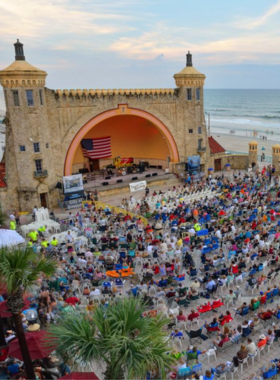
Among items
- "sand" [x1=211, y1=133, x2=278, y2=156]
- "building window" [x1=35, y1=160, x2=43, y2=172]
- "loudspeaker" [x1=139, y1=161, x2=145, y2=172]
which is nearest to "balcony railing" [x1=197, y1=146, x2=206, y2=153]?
"loudspeaker" [x1=139, y1=161, x2=145, y2=172]

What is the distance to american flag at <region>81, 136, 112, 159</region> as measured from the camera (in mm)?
35875

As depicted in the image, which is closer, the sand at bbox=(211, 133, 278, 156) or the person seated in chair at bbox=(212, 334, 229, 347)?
the person seated in chair at bbox=(212, 334, 229, 347)

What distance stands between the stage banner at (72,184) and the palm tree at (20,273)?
1942cm

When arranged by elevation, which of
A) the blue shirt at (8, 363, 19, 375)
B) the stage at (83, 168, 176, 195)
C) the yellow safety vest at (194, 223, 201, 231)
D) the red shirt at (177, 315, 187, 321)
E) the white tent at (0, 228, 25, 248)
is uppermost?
the white tent at (0, 228, 25, 248)

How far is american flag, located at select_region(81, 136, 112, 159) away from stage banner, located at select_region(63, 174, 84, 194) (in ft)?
27.3

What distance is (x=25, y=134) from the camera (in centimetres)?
2620

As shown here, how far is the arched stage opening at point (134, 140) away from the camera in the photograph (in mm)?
35878

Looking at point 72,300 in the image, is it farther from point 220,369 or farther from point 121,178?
point 121,178

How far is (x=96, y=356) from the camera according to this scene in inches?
272

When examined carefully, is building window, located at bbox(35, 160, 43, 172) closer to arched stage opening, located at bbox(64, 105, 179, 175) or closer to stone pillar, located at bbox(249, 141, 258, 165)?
arched stage opening, located at bbox(64, 105, 179, 175)

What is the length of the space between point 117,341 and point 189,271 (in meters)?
9.27

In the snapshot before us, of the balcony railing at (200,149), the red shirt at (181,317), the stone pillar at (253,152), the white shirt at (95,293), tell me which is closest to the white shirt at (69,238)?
the white shirt at (95,293)

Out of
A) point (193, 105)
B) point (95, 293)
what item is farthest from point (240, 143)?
point (95, 293)

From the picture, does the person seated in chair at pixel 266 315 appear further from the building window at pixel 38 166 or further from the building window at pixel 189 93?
the building window at pixel 189 93
